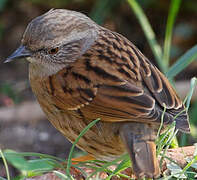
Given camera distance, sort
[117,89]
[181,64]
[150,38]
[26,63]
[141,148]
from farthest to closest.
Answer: [26,63] < [150,38] < [181,64] < [117,89] < [141,148]

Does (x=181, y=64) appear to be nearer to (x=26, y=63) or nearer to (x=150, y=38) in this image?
(x=150, y=38)

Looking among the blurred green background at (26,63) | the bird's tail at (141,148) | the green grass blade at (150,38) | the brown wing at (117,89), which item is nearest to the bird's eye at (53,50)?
the brown wing at (117,89)

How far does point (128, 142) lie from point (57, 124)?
2.03 ft

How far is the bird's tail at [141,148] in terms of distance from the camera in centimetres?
244

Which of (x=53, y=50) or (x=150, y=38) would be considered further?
(x=150, y=38)

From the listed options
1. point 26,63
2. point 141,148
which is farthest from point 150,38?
point 26,63

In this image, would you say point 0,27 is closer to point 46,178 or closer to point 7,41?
point 7,41

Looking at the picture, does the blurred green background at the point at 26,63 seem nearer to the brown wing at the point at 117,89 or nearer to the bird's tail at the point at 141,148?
the brown wing at the point at 117,89

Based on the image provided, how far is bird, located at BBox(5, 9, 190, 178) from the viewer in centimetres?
272

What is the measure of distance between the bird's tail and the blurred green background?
1.72 meters

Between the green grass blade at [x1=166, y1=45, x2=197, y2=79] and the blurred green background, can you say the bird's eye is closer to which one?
the green grass blade at [x1=166, y1=45, x2=197, y2=79]

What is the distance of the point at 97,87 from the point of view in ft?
9.56

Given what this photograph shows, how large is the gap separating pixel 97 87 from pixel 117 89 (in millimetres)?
146

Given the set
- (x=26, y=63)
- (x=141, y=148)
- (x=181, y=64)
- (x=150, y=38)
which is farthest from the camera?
(x=26, y=63)
